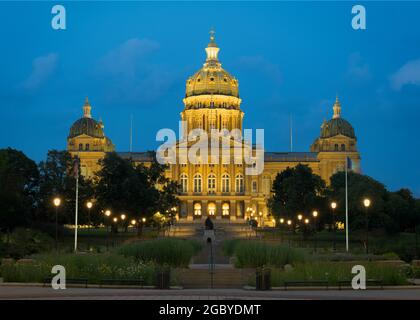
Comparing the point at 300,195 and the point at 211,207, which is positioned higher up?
the point at 211,207

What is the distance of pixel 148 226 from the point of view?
3824 inches

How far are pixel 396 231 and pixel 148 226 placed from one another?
116 feet

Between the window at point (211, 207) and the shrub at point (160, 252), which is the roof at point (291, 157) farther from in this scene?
the shrub at point (160, 252)

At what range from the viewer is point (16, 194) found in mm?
64125

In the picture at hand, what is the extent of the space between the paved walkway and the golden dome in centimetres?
11634

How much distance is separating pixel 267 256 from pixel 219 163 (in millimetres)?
88568

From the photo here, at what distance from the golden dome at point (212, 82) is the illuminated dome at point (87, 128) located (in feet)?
57.7

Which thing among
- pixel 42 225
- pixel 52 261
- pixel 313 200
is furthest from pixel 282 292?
pixel 313 200

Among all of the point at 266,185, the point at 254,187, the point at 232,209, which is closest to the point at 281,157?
the point at 266,185

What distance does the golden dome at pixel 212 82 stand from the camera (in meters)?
144

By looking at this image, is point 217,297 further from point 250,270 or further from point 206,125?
point 206,125

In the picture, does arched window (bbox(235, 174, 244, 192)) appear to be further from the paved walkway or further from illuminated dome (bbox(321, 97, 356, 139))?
the paved walkway

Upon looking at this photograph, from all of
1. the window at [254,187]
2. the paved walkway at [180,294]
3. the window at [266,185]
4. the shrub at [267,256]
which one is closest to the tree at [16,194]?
the shrub at [267,256]

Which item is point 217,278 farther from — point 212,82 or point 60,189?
point 212,82
